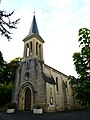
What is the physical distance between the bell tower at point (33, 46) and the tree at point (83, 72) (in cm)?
1724

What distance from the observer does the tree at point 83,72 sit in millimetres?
8852

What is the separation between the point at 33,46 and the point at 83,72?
1895cm

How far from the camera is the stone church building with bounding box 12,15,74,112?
76.8ft

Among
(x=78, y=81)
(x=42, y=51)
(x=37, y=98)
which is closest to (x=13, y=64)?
(x=42, y=51)

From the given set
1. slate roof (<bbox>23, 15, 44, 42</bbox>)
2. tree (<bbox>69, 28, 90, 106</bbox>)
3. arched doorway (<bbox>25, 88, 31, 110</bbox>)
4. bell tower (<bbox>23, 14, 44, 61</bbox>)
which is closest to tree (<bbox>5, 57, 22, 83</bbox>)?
bell tower (<bbox>23, 14, 44, 61</bbox>)

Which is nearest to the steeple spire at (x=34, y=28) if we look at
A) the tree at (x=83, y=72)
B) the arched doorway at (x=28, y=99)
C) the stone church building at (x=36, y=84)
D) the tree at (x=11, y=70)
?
the stone church building at (x=36, y=84)

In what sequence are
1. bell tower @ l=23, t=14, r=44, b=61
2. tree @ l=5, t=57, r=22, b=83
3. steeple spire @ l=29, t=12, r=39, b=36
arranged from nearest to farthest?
bell tower @ l=23, t=14, r=44, b=61, steeple spire @ l=29, t=12, r=39, b=36, tree @ l=5, t=57, r=22, b=83

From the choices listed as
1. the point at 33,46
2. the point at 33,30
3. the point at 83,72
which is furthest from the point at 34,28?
the point at 83,72

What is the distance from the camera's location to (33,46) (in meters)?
27.6

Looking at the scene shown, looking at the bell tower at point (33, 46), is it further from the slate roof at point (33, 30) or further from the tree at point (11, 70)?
the tree at point (11, 70)

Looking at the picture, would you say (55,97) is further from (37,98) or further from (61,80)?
(61,80)

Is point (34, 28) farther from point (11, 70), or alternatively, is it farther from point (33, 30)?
point (11, 70)

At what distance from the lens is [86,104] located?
9.54 m

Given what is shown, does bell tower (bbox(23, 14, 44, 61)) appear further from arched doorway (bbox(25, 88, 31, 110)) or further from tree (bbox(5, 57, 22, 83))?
tree (bbox(5, 57, 22, 83))
